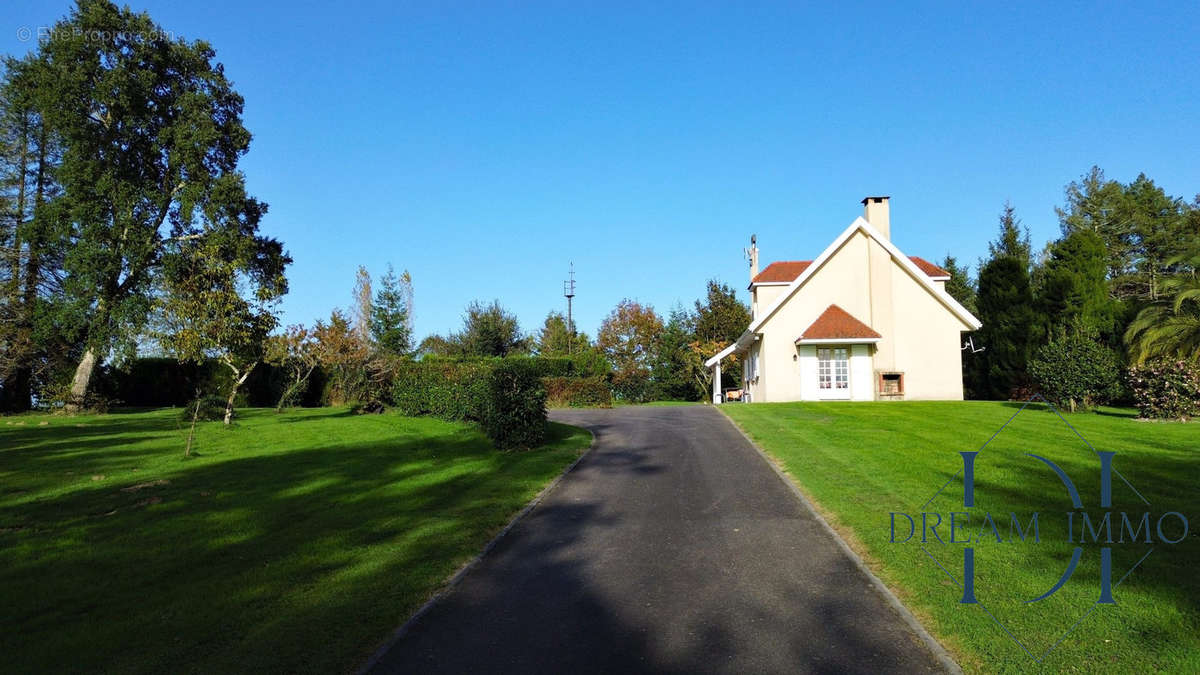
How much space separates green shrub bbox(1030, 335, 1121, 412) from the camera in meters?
18.4

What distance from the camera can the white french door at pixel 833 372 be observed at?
2830cm

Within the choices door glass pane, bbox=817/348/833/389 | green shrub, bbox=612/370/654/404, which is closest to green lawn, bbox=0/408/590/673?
door glass pane, bbox=817/348/833/389

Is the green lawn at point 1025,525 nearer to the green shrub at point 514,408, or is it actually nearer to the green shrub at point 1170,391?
the green shrub at point 1170,391

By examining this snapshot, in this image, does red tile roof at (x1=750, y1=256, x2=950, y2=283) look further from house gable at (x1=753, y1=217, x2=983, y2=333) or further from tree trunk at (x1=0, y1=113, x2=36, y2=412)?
tree trunk at (x1=0, y1=113, x2=36, y2=412)

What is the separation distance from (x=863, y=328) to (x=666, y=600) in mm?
24538

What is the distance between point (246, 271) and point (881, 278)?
97.5ft

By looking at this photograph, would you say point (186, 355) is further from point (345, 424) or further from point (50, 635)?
point (50, 635)

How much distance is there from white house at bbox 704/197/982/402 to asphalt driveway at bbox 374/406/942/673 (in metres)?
19.3

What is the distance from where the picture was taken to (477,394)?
18.0 metres

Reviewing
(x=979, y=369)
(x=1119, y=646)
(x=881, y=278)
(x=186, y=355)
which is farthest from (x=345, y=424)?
(x=979, y=369)

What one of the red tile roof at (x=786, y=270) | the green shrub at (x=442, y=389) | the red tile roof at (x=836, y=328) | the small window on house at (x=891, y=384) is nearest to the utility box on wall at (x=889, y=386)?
the small window on house at (x=891, y=384)

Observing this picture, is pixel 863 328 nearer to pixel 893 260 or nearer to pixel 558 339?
pixel 893 260

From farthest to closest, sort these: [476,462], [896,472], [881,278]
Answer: [881,278] < [476,462] < [896,472]

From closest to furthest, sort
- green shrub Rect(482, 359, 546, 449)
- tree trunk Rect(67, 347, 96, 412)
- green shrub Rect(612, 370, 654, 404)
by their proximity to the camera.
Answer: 1. green shrub Rect(482, 359, 546, 449)
2. tree trunk Rect(67, 347, 96, 412)
3. green shrub Rect(612, 370, 654, 404)
